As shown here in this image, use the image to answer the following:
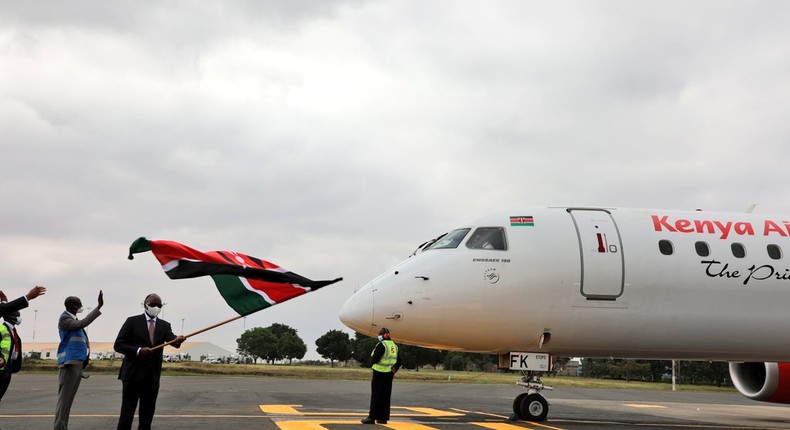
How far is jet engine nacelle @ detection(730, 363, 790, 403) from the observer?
60.0 feet

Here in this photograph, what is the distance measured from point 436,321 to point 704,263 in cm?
552

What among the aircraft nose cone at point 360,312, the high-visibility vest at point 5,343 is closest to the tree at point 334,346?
the aircraft nose cone at point 360,312

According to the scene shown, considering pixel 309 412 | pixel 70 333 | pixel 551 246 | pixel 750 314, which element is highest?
pixel 551 246

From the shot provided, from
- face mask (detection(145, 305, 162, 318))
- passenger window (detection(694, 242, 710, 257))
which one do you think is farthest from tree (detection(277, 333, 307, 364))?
face mask (detection(145, 305, 162, 318))

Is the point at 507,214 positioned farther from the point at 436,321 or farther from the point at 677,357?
the point at 677,357

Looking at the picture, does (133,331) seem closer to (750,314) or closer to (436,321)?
(436,321)

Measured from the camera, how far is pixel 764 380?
18.9 metres

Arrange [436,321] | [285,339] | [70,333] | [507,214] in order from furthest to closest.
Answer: [285,339] → [507,214] → [436,321] → [70,333]

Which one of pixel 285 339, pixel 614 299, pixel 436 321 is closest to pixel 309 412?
pixel 436 321

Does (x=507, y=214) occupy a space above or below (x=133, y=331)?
above

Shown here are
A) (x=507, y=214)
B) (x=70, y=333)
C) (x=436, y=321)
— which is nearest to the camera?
(x=70, y=333)

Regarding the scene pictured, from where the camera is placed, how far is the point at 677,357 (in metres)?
16.0

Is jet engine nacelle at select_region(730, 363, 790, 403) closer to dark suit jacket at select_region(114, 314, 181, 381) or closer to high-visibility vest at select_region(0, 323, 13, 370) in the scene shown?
dark suit jacket at select_region(114, 314, 181, 381)

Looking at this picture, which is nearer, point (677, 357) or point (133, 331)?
point (133, 331)
